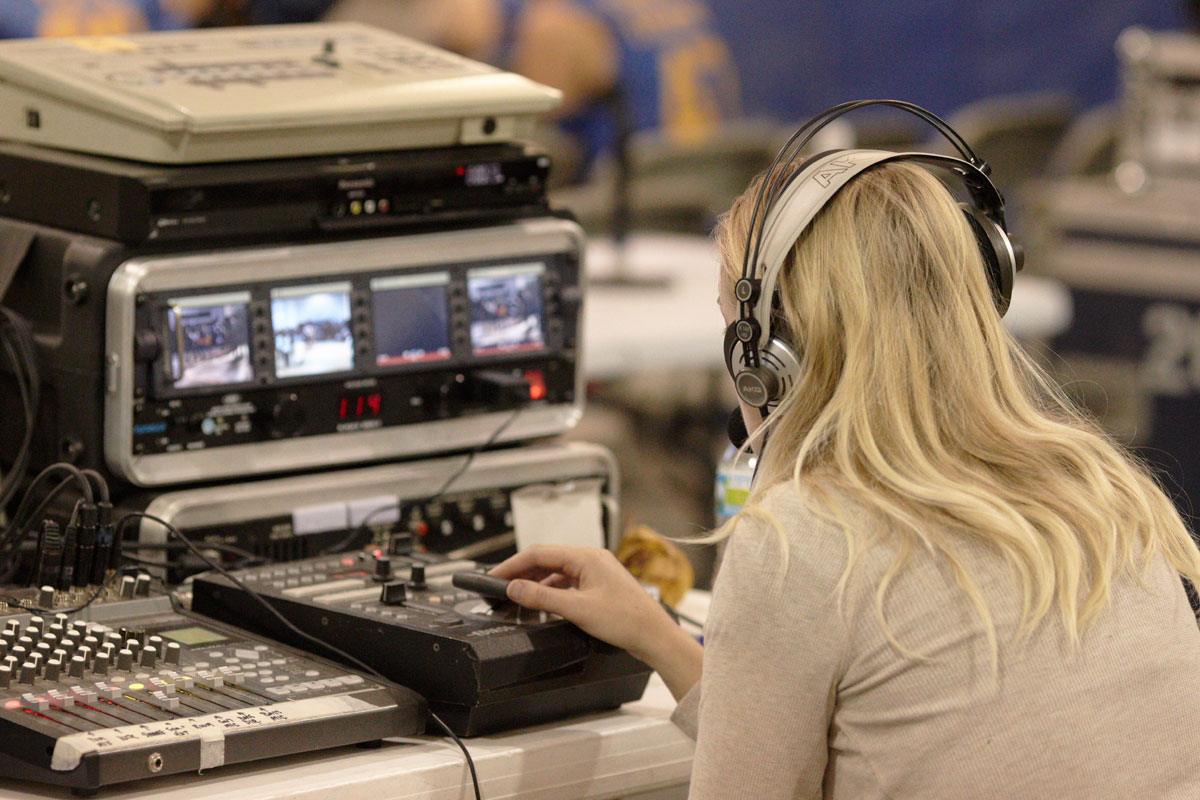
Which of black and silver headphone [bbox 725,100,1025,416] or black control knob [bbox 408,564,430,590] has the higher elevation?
black and silver headphone [bbox 725,100,1025,416]

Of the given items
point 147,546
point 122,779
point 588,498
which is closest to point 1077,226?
point 588,498

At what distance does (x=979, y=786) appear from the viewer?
1.07 m

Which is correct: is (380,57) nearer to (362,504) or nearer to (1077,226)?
(362,504)

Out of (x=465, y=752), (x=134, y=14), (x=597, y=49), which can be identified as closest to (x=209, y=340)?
(x=465, y=752)

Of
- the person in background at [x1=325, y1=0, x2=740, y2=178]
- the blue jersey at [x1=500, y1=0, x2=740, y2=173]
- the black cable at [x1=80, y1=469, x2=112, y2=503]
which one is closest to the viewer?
the black cable at [x1=80, y1=469, x2=112, y2=503]

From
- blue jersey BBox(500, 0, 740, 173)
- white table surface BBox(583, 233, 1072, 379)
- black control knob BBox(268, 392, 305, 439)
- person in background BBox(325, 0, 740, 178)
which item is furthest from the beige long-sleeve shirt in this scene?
blue jersey BBox(500, 0, 740, 173)

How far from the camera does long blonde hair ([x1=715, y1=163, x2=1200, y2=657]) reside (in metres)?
1.10

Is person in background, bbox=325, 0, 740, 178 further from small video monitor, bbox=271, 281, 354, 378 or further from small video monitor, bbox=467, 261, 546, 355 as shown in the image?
small video monitor, bbox=271, 281, 354, 378

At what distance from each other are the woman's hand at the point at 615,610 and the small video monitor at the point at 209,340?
0.42 metres

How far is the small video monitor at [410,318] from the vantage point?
1.75 m

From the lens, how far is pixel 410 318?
177 cm

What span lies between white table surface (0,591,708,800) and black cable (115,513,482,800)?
1 cm

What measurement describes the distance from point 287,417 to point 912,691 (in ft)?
2.77

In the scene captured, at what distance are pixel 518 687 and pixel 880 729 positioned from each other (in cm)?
37
